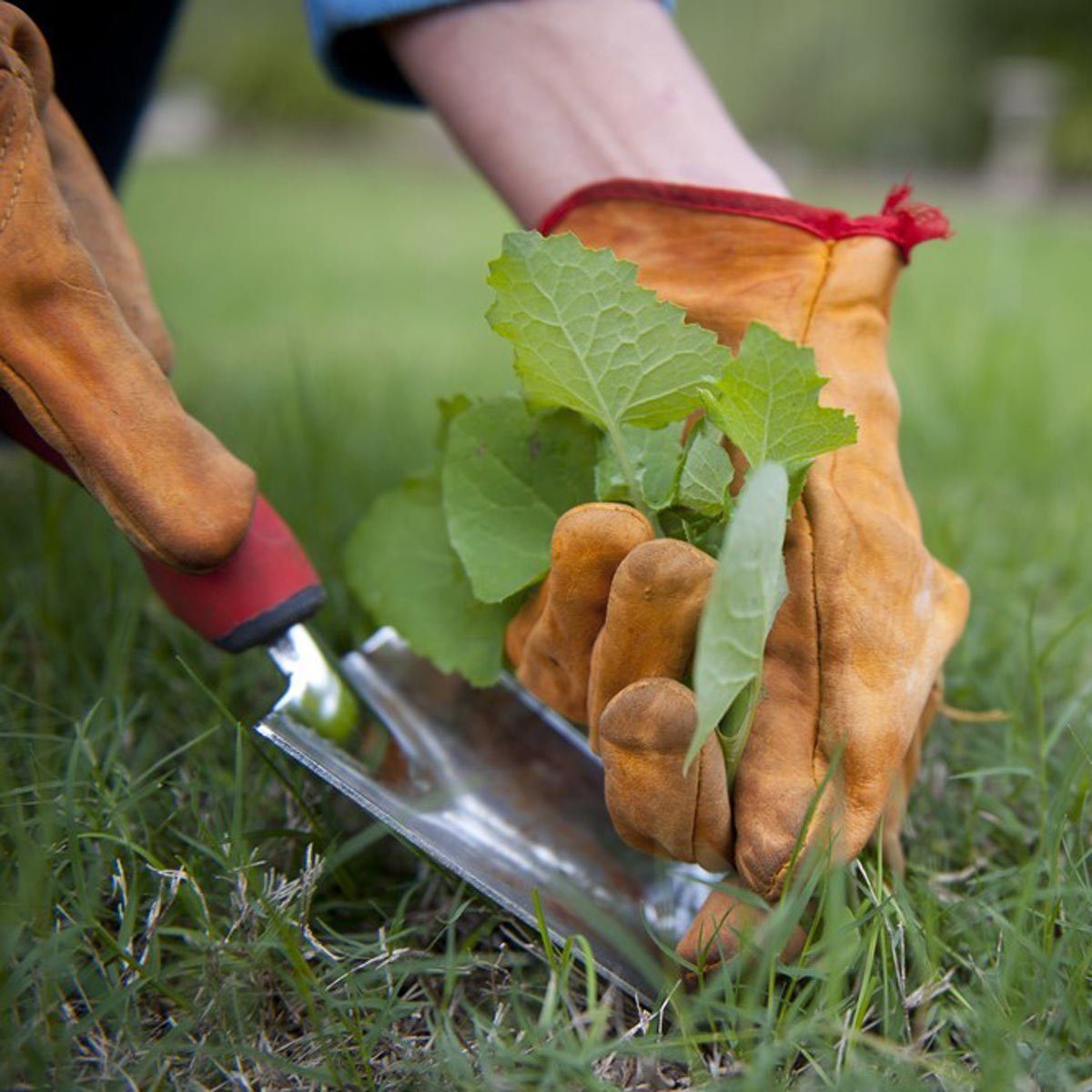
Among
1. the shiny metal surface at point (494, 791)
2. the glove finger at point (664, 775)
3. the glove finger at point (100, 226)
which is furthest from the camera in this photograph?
the glove finger at point (100, 226)

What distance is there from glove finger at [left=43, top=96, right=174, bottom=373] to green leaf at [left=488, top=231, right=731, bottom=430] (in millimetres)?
341

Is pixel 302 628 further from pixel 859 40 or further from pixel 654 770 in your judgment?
pixel 859 40

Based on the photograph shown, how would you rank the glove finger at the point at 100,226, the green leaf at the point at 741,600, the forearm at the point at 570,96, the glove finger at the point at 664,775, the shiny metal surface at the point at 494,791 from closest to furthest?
the green leaf at the point at 741,600
the glove finger at the point at 664,775
the shiny metal surface at the point at 494,791
the glove finger at the point at 100,226
the forearm at the point at 570,96

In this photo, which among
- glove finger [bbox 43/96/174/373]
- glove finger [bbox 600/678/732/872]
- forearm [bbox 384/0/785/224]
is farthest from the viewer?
forearm [bbox 384/0/785/224]

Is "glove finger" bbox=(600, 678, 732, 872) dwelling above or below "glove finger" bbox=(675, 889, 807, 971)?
above

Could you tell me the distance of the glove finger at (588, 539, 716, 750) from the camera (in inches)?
30.9

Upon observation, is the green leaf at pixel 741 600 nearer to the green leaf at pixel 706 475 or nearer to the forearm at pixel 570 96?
the green leaf at pixel 706 475

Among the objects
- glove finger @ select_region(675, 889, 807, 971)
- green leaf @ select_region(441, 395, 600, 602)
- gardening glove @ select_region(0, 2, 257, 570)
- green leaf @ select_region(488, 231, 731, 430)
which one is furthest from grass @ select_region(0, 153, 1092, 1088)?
Result: green leaf @ select_region(488, 231, 731, 430)

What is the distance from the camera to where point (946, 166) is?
12.9m

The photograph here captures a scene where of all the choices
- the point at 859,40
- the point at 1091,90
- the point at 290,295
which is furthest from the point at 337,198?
the point at 1091,90

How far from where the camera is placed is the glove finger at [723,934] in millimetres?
811

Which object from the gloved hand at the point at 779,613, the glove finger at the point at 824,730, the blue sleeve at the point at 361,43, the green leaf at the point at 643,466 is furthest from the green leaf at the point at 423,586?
the blue sleeve at the point at 361,43

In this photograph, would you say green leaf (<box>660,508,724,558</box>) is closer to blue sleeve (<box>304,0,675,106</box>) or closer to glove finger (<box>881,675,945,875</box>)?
glove finger (<box>881,675,945,875</box>)

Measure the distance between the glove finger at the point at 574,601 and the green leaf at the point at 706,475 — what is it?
0.14 feet
